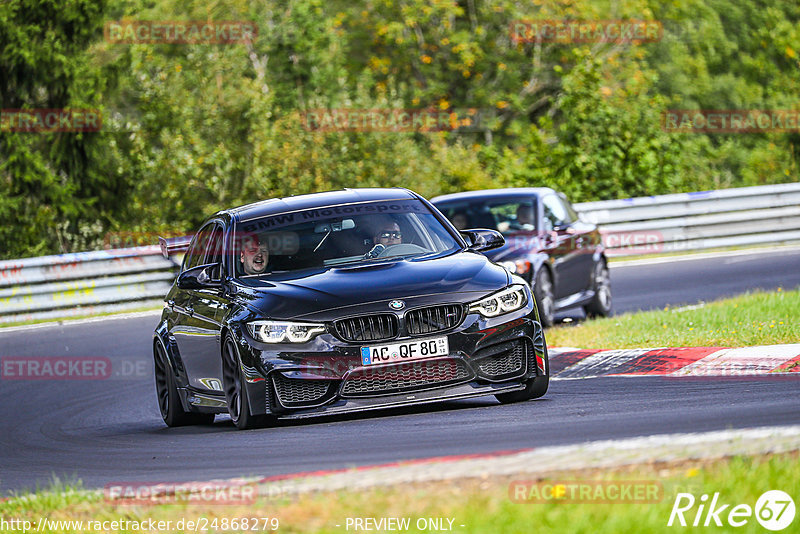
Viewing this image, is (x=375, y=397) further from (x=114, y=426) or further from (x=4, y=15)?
(x=4, y=15)

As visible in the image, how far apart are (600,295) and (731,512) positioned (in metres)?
11.9

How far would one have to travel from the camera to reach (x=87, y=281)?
2048cm

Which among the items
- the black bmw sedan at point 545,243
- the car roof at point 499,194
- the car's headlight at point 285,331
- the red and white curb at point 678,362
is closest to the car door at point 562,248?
the black bmw sedan at point 545,243

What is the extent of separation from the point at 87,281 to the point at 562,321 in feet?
24.7

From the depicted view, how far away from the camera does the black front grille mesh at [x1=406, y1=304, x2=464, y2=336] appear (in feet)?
28.1

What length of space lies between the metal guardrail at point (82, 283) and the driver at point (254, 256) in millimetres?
10669

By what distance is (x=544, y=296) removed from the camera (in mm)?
15266

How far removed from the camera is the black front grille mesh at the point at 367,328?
852 centimetres

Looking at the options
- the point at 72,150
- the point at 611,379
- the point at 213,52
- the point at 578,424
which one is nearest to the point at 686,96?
the point at 213,52

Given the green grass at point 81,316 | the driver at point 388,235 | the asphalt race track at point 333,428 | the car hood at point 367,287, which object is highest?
the driver at point 388,235

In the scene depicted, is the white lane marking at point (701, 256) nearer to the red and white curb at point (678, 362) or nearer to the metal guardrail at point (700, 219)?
the metal guardrail at point (700, 219)

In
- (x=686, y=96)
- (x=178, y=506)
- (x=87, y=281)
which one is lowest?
(x=686, y=96)

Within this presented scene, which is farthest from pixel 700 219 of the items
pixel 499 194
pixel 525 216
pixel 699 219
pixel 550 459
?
pixel 550 459

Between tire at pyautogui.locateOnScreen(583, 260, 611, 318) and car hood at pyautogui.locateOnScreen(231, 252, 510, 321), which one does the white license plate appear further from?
tire at pyautogui.locateOnScreen(583, 260, 611, 318)
